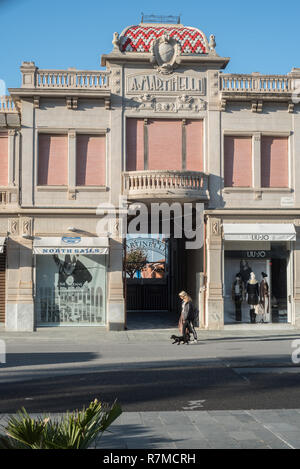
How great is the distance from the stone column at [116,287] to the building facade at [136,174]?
0.18 ft

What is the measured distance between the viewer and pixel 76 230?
875 inches

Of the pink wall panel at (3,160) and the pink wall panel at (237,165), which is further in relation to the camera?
the pink wall panel at (237,165)

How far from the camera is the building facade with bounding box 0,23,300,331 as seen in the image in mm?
22188

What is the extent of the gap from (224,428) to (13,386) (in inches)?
197

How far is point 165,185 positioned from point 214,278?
4092mm

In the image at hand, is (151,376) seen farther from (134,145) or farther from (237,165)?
(237,165)

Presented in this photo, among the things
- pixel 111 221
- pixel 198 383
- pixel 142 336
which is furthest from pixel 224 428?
pixel 111 221

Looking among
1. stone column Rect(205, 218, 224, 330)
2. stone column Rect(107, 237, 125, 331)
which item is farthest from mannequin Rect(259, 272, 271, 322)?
stone column Rect(107, 237, 125, 331)

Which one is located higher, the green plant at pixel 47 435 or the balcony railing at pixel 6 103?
the balcony railing at pixel 6 103

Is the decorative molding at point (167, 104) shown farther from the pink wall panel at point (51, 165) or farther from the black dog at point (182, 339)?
the black dog at point (182, 339)

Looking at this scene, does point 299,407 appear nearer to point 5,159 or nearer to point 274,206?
point 274,206

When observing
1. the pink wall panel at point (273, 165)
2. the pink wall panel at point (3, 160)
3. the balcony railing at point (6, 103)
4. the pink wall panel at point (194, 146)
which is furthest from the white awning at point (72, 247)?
the pink wall panel at point (273, 165)

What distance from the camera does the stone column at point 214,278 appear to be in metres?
22.3

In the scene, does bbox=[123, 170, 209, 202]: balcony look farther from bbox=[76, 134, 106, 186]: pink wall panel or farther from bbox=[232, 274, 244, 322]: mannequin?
bbox=[232, 274, 244, 322]: mannequin
